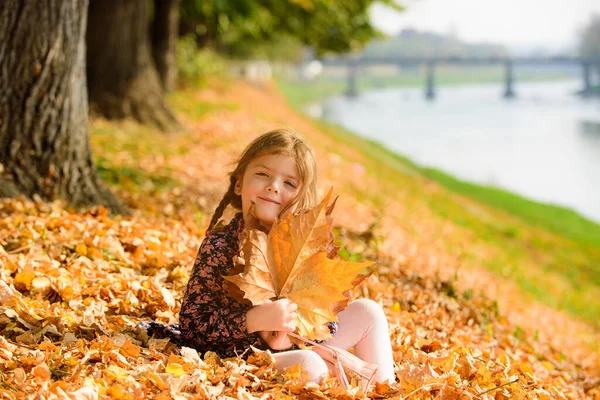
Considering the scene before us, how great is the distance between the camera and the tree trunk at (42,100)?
5023 millimetres

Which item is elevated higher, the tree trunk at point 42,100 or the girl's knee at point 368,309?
the tree trunk at point 42,100

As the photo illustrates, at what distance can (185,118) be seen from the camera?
1356 centimetres

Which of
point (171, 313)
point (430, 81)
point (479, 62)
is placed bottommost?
point (171, 313)

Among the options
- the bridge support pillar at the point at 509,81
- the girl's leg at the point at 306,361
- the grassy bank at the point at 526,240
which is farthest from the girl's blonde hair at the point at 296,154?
the bridge support pillar at the point at 509,81

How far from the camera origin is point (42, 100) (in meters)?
5.13

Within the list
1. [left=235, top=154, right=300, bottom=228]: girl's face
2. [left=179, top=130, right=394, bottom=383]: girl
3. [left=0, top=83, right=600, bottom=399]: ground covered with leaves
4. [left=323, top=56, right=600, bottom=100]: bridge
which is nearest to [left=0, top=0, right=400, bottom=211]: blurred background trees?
[left=0, top=83, right=600, bottom=399]: ground covered with leaves

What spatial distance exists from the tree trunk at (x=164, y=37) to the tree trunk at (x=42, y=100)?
364 inches

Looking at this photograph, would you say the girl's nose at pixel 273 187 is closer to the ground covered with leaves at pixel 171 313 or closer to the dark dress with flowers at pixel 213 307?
the dark dress with flowers at pixel 213 307

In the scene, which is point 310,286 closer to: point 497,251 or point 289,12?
point 497,251

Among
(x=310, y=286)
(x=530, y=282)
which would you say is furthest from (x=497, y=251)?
(x=310, y=286)

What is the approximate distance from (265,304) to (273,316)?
0.06 meters

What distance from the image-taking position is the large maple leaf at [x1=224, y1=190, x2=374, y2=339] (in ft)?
9.62

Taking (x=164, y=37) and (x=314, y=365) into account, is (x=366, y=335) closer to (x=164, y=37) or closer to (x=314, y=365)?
(x=314, y=365)

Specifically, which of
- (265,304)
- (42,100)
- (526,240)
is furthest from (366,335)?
(526,240)
